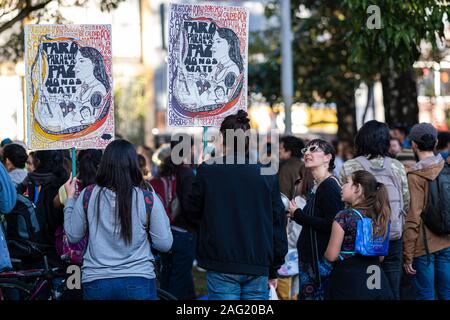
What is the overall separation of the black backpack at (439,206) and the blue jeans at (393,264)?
476mm

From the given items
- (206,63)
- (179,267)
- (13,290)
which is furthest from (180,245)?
(206,63)

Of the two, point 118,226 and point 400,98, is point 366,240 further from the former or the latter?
point 400,98

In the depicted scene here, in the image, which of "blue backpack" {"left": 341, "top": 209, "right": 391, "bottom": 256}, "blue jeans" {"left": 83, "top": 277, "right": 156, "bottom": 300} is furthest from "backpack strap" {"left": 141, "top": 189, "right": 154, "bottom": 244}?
"blue backpack" {"left": 341, "top": 209, "right": 391, "bottom": 256}

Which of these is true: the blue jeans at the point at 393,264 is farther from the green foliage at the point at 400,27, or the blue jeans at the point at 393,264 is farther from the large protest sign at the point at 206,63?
the green foliage at the point at 400,27

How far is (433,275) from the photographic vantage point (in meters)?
8.21

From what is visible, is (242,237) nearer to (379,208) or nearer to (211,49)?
(379,208)

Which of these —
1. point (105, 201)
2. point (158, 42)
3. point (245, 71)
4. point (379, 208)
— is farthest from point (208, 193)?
point (158, 42)

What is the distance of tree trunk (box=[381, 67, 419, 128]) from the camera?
48.8ft

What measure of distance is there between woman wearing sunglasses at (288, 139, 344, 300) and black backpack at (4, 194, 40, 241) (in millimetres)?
2191

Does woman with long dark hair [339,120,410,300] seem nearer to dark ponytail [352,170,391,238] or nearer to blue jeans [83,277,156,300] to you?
dark ponytail [352,170,391,238]

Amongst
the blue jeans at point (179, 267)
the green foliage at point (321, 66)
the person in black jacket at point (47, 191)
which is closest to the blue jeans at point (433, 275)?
the blue jeans at point (179, 267)

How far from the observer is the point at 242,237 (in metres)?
6.45

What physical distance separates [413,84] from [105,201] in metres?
9.73

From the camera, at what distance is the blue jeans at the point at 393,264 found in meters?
7.70
